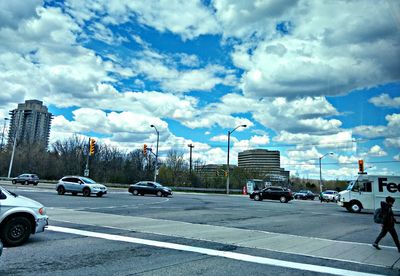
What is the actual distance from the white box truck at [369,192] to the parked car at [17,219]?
75.1 feet

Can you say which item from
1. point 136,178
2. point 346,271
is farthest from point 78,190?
point 136,178

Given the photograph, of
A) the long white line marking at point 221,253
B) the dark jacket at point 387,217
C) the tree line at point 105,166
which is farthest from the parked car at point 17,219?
the tree line at point 105,166

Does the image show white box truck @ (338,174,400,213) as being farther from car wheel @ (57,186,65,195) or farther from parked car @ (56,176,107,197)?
car wheel @ (57,186,65,195)

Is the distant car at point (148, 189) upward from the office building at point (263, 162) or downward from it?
downward

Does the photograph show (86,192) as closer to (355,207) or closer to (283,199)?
(283,199)

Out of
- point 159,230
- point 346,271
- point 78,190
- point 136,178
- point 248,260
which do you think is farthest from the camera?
point 136,178

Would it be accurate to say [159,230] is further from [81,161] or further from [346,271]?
[81,161]

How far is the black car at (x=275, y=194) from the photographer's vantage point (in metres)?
36.5

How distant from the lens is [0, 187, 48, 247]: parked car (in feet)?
24.9

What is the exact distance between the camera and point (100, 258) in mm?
7094

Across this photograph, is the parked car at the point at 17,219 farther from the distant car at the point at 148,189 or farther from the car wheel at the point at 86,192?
the distant car at the point at 148,189

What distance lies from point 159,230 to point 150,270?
4.99m

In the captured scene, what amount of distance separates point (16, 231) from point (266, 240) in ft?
21.8

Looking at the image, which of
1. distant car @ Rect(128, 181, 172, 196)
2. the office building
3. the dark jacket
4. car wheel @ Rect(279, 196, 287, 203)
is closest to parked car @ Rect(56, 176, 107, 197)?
distant car @ Rect(128, 181, 172, 196)
